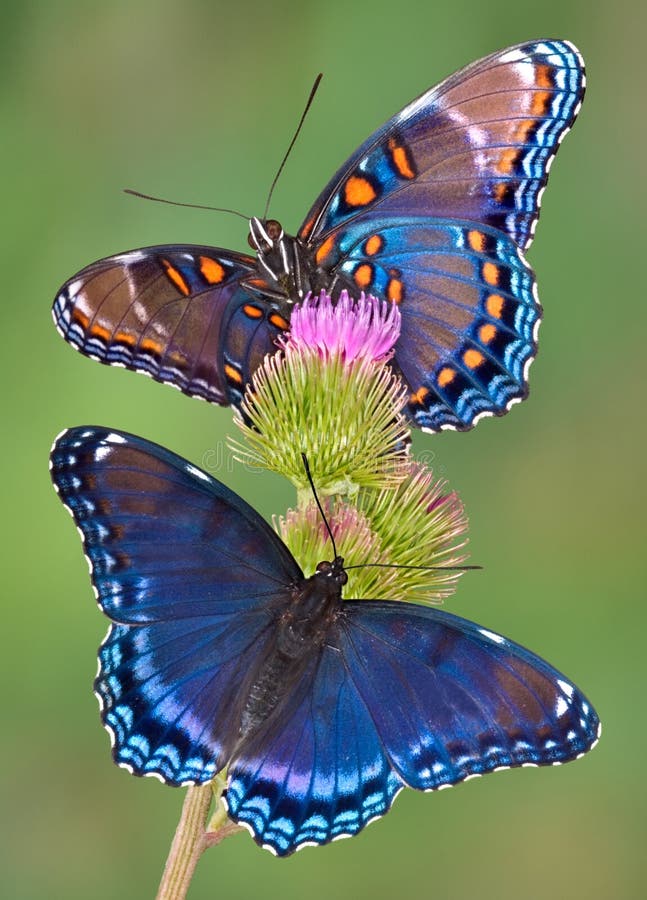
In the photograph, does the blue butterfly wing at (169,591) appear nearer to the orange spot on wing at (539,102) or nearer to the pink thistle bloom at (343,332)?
the pink thistle bloom at (343,332)

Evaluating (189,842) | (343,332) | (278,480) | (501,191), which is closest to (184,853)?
(189,842)

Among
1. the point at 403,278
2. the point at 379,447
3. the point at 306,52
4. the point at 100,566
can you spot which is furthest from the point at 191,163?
the point at 100,566

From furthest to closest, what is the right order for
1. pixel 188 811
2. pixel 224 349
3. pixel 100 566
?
pixel 224 349, pixel 100 566, pixel 188 811

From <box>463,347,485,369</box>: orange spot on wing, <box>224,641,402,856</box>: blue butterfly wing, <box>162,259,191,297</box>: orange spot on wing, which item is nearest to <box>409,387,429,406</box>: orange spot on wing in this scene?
<box>463,347,485,369</box>: orange spot on wing

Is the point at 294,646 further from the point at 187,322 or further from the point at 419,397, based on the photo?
the point at 187,322

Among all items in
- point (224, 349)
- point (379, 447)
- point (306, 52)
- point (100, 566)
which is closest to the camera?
point (100, 566)

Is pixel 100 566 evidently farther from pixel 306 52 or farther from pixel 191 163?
pixel 306 52
